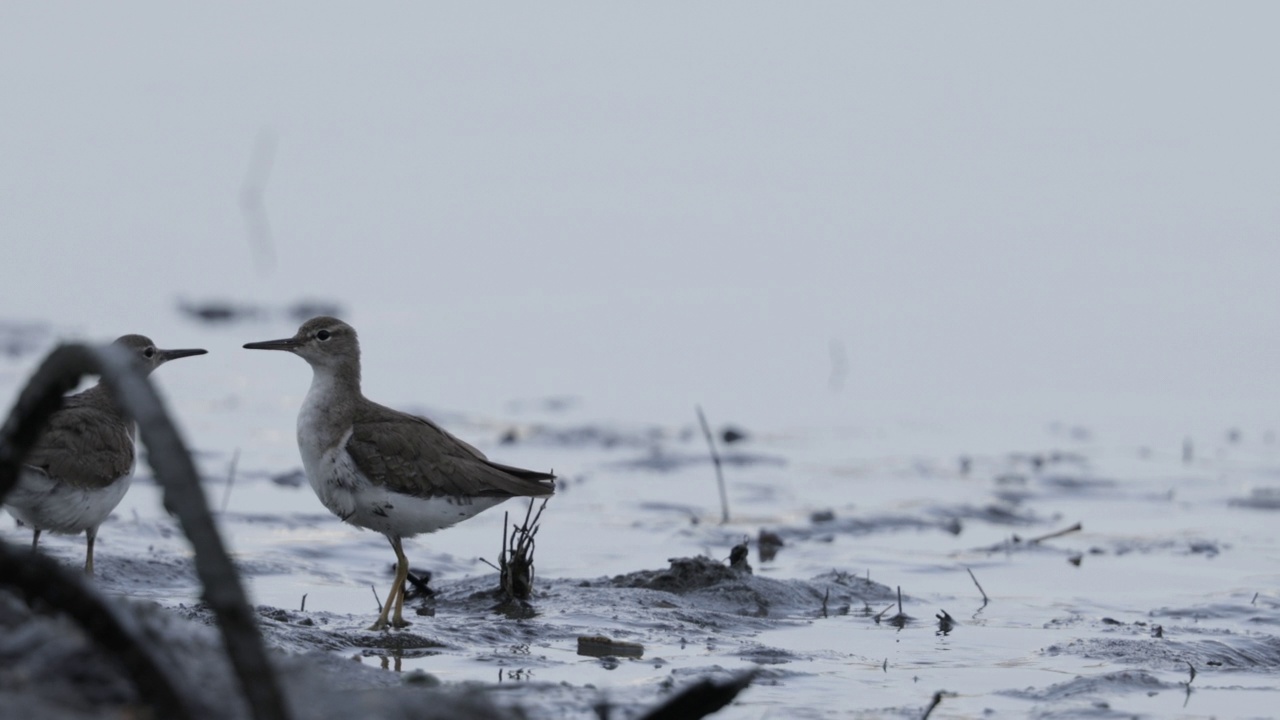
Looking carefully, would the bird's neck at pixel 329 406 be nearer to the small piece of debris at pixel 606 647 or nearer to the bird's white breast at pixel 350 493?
the bird's white breast at pixel 350 493

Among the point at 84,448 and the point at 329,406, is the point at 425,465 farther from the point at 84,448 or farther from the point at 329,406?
the point at 84,448

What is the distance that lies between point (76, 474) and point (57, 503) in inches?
6.0

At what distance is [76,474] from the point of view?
6801 millimetres

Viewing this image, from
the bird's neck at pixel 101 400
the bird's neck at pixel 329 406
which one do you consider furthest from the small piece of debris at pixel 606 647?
the bird's neck at pixel 101 400

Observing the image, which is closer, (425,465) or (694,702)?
(694,702)

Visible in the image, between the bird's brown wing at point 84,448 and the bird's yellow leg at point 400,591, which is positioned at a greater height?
the bird's brown wing at point 84,448

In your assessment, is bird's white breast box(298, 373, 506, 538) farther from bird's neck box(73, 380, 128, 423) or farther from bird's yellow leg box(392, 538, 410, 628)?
bird's neck box(73, 380, 128, 423)

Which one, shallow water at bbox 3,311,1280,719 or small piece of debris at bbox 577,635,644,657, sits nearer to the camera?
shallow water at bbox 3,311,1280,719

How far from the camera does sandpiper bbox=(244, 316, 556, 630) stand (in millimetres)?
7160

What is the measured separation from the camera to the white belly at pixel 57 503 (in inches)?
264

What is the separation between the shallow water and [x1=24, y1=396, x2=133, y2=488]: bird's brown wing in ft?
1.92

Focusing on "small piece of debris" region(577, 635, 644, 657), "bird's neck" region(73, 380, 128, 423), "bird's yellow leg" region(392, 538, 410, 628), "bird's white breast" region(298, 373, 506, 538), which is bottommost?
"small piece of debris" region(577, 635, 644, 657)

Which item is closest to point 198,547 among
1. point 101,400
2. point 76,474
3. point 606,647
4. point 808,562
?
point 606,647

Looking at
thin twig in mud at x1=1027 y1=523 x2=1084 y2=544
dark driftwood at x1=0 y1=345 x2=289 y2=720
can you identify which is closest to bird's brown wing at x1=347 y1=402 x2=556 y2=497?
thin twig in mud at x1=1027 y1=523 x2=1084 y2=544
